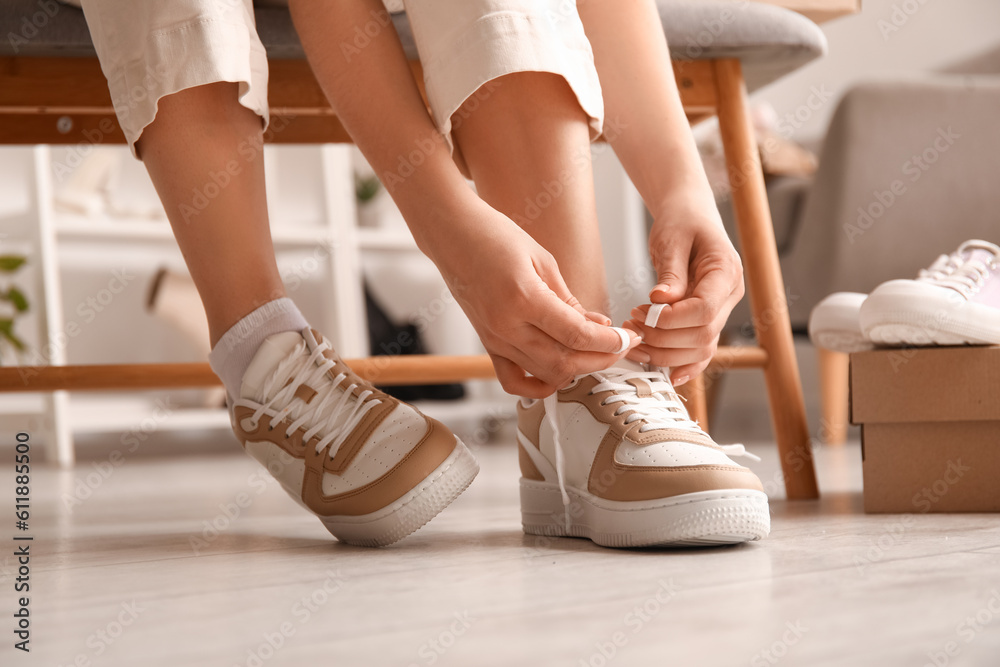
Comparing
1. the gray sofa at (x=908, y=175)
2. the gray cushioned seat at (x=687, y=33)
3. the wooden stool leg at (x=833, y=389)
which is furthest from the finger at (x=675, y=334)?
the wooden stool leg at (x=833, y=389)

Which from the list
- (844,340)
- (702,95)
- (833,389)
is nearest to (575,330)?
(844,340)

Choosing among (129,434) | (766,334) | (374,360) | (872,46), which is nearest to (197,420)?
(129,434)

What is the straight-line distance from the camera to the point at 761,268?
884 millimetres

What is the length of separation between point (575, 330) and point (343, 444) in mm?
175

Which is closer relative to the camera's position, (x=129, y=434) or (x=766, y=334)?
(x=766, y=334)

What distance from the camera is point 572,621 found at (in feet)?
1.23

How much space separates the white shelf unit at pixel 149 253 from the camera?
1715 mm

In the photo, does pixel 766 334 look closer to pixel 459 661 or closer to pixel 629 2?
pixel 629 2

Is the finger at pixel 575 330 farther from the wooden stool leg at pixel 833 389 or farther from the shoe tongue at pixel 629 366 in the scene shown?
the wooden stool leg at pixel 833 389

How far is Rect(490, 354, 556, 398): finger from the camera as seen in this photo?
54 centimetres

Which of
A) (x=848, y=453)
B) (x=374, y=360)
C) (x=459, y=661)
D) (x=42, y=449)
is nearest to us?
(x=459, y=661)

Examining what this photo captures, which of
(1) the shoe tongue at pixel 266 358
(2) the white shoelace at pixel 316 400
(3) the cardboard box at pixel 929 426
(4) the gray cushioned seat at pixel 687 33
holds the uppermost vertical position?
(4) the gray cushioned seat at pixel 687 33

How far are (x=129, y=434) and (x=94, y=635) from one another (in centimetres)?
175

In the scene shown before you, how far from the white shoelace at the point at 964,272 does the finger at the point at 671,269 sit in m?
0.23
